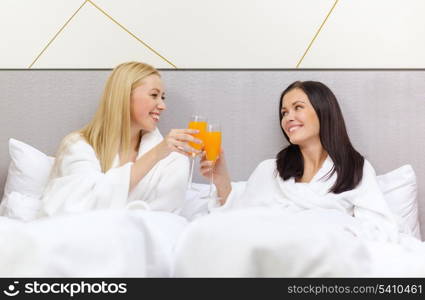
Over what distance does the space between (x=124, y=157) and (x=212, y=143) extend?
1.52 feet

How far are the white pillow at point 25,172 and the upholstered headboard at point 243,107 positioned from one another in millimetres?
139

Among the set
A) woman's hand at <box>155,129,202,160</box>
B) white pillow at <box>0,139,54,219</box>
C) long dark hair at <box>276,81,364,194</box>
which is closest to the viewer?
woman's hand at <box>155,129,202,160</box>

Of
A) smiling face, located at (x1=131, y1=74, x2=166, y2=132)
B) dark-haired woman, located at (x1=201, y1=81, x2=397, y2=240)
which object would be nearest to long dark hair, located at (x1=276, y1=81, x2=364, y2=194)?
dark-haired woman, located at (x1=201, y1=81, x2=397, y2=240)

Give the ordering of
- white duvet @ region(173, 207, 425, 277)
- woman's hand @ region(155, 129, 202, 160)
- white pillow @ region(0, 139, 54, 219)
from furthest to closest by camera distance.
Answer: white pillow @ region(0, 139, 54, 219) → woman's hand @ region(155, 129, 202, 160) → white duvet @ region(173, 207, 425, 277)

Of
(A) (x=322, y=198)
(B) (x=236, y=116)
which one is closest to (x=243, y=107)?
(B) (x=236, y=116)

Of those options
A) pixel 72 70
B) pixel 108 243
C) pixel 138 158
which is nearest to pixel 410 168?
pixel 138 158

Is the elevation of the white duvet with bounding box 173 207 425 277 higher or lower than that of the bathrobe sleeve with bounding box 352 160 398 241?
lower

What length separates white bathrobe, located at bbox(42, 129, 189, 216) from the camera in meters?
1.71

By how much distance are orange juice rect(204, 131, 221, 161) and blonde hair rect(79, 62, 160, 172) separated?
0.44 metres

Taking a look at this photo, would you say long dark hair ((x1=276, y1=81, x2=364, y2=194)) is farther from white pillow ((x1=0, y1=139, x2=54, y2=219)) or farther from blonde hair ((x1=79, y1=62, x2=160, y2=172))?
white pillow ((x1=0, y1=139, x2=54, y2=219))

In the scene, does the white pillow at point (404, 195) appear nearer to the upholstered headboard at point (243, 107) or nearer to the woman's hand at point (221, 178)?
the upholstered headboard at point (243, 107)

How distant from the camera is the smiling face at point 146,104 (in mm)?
1946

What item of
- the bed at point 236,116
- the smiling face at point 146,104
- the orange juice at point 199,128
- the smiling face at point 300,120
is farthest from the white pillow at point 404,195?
the smiling face at point 146,104

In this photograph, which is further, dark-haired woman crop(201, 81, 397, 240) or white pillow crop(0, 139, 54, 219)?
white pillow crop(0, 139, 54, 219)
